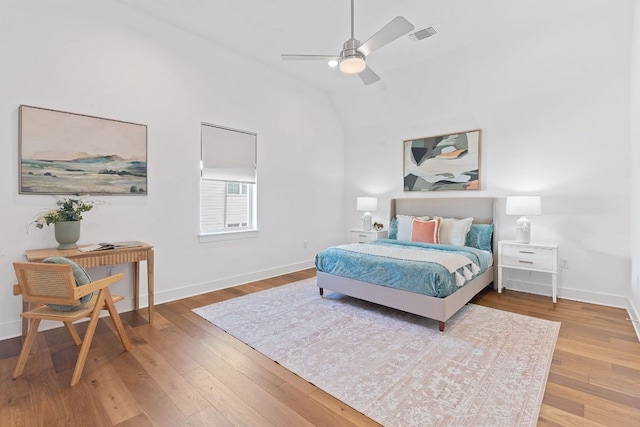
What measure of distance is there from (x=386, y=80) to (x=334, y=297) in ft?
11.8

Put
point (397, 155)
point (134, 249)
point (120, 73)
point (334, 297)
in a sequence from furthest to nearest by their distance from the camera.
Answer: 1. point (397, 155)
2. point (334, 297)
3. point (120, 73)
4. point (134, 249)

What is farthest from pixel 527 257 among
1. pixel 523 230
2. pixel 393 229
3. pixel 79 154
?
pixel 79 154

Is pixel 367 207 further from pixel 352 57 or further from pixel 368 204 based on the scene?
pixel 352 57

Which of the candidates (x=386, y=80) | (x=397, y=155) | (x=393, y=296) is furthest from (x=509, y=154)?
(x=393, y=296)

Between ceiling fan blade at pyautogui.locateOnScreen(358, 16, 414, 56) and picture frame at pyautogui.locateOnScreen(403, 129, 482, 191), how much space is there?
9.16ft

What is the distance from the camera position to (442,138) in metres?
4.98

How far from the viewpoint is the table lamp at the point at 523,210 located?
12.4 ft

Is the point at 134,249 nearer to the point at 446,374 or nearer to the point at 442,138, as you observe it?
the point at 446,374

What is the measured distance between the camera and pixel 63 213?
2.84 m

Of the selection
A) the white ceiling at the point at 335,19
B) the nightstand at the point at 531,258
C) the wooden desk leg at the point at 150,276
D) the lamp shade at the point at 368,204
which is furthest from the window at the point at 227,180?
the nightstand at the point at 531,258

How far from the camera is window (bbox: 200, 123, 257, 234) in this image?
4191 mm

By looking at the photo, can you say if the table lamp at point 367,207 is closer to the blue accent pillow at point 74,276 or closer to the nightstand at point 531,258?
the nightstand at point 531,258

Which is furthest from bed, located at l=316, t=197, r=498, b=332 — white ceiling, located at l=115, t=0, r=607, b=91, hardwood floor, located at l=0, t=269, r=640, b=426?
white ceiling, located at l=115, t=0, r=607, b=91

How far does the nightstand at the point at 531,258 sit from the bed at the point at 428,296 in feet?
0.85
